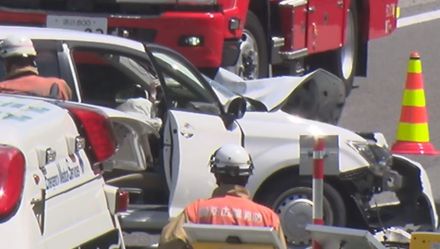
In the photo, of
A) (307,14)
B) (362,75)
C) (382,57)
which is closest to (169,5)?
(307,14)

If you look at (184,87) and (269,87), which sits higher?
(184,87)

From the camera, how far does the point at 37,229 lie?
13.3ft

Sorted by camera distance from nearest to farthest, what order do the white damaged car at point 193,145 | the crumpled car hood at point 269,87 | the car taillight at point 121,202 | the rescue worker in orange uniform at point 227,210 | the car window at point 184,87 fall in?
1. the car taillight at point 121,202
2. the rescue worker in orange uniform at point 227,210
3. the white damaged car at point 193,145
4. the car window at point 184,87
5. the crumpled car hood at point 269,87

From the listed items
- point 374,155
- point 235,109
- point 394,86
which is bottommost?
point 394,86

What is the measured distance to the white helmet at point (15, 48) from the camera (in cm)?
788

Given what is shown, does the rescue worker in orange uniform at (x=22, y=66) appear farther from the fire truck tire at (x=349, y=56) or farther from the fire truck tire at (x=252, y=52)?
the fire truck tire at (x=349, y=56)

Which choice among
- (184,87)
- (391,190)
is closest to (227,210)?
(184,87)

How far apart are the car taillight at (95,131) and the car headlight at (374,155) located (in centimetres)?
490

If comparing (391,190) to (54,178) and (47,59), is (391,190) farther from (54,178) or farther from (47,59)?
(54,178)

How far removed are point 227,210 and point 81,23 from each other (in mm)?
7050

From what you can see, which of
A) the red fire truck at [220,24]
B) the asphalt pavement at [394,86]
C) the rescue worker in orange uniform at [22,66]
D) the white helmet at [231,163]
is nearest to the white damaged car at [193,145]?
the rescue worker in orange uniform at [22,66]

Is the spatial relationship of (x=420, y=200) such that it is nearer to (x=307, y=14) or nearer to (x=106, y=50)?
(x=106, y=50)

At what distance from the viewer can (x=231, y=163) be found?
20.0 feet

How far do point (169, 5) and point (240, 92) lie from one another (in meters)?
2.49
